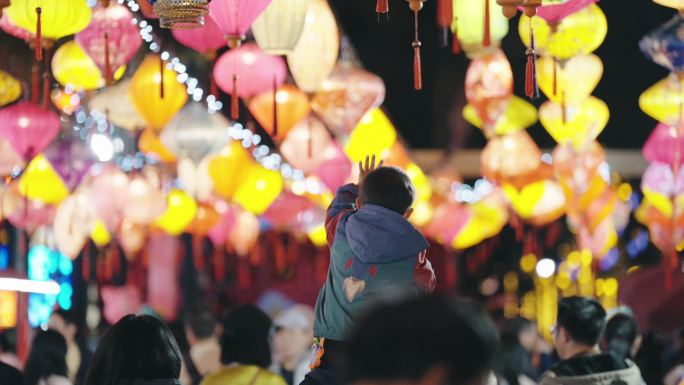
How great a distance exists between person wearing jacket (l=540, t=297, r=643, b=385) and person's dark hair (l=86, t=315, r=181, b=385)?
2077mm

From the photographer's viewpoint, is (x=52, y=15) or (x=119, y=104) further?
(x=119, y=104)

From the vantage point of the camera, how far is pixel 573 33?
10219mm

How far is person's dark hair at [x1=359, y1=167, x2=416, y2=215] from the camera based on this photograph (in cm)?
523

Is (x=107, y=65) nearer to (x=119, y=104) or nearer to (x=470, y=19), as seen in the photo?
(x=470, y=19)

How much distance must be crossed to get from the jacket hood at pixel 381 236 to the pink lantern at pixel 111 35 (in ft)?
18.6

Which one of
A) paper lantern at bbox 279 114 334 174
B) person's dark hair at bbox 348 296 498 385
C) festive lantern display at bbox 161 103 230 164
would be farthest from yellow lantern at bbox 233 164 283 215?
person's dark hair at bbox 348 296 498 385

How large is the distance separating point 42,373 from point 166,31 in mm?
9894

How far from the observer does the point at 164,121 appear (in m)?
12.6

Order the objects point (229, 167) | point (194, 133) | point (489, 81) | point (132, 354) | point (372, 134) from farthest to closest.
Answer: point (229, 167) → point (372, 134) → point (194, 133) → point (489, 81) → point (132, 354)

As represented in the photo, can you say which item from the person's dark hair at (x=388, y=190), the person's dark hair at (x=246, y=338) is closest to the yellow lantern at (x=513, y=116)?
the person's dark hair at (x=246, y=338)

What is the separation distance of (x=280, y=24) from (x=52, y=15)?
1.50 m

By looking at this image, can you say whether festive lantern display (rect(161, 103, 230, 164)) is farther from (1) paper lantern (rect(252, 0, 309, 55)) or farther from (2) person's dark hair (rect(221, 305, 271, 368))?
(2) person's dark hair (rect(221, 305, 271, 368))

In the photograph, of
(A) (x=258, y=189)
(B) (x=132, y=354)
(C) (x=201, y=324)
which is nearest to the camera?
(B) (x=132, y=354)

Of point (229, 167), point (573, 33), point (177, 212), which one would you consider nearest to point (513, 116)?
point (229, 167)
